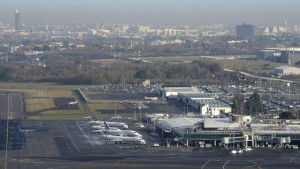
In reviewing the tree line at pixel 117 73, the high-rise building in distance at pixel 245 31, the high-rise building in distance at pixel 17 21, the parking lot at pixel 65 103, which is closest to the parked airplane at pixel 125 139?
the parking lot at pixel 65 103

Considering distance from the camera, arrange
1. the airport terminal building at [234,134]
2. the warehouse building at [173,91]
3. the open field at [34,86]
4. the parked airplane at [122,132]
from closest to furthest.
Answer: the airport terminal building at [234,134] → the parked airplane at [122,132] → the warehouse building at [173,91] → the open field at [34,86]

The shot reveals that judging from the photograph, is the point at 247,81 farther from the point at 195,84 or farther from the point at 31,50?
the point at 31,50

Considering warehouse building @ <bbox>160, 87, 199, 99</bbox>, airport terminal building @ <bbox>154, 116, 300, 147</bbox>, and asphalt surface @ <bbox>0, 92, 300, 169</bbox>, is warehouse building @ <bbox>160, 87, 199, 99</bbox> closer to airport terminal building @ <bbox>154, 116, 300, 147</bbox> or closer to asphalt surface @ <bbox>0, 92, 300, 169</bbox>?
asphalt surface @ <bbox>0, 92, 300, 169</bbox>

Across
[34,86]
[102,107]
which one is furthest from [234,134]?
[34,86]

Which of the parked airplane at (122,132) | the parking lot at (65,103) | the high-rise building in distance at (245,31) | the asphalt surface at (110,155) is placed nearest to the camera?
the asphalt surface at (110,155)

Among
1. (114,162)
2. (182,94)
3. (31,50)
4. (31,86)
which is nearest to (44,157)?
(114,162)

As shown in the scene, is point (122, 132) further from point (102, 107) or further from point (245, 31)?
point (245, 31)

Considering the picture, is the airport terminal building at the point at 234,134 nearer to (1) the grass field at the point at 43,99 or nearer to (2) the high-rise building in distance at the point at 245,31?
(1) the grass field at the point at 43,99

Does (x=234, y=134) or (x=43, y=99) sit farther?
(x=43, y=99)

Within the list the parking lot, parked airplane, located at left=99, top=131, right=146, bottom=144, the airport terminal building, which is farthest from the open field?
the airport terminal building
